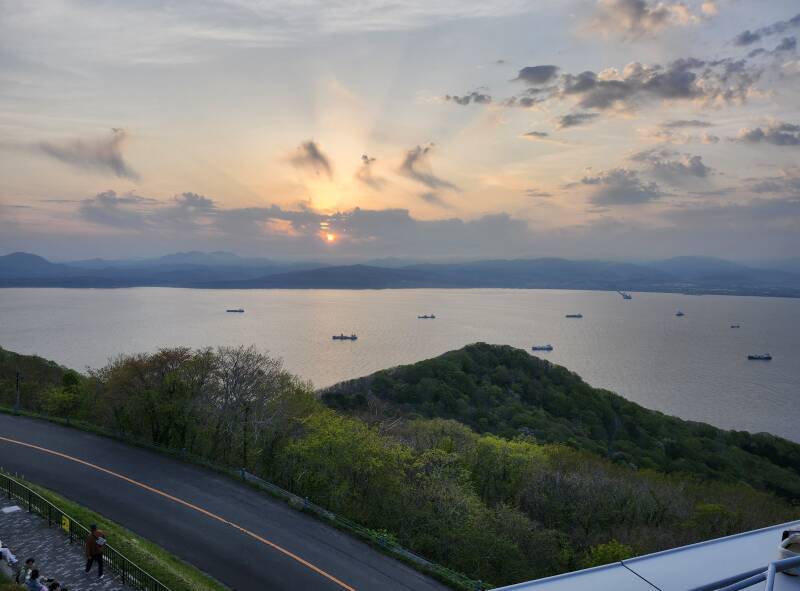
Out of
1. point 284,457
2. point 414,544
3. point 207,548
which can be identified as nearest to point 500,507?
point 414,544

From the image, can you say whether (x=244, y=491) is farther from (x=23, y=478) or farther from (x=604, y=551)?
(x=604, y=551)

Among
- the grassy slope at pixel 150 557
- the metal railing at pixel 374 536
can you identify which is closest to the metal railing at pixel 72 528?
the grassy slope at pixel 150 557

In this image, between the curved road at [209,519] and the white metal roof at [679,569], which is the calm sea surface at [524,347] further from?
the white metal roof at [679,569]

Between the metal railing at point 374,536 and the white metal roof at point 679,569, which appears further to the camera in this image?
the metal railing at point 374,536

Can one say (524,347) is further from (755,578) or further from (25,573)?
(755,578)

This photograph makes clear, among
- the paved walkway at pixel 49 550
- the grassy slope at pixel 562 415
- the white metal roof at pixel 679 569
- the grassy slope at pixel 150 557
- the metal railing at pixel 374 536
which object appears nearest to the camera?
the white metal roof at pixel 679 569

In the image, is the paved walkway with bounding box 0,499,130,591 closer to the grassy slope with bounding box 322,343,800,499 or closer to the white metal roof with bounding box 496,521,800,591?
the white metal roof with bounding box 496,521,800,591
